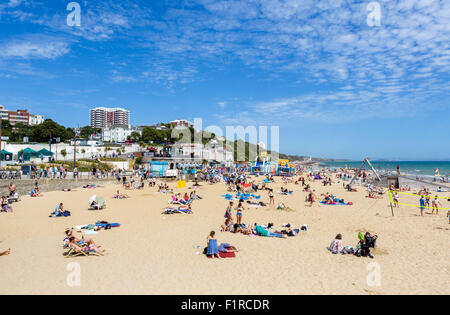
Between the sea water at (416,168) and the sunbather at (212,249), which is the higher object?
the sea water at (416,168)

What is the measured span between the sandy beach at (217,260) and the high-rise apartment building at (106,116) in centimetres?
17207

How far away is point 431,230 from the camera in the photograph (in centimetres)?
1116

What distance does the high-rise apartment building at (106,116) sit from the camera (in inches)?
6791

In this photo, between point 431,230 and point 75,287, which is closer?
point 75,287

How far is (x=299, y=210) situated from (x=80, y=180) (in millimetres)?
22055

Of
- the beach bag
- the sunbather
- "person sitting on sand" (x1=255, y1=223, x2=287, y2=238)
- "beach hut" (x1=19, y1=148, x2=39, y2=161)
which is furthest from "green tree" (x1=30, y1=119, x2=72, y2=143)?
the beach bag

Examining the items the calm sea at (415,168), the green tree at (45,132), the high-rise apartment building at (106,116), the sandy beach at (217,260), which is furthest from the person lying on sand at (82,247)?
the high-rise apartment building at (106,116)

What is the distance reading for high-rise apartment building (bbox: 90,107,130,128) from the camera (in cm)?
17250

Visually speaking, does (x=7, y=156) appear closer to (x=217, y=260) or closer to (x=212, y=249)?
(x=212, y=249)

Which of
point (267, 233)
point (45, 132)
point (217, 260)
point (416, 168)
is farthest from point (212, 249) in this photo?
point (416, 168)

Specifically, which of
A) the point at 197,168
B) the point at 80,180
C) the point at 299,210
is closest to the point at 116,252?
the point at 299,210

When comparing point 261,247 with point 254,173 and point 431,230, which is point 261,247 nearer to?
point 431,230

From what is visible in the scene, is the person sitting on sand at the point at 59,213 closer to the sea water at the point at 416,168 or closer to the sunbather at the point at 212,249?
the sunbather at the point at 212,249

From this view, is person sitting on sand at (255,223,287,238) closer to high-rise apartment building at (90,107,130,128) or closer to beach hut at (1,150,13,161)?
beach hut at (1,150,13,161)
